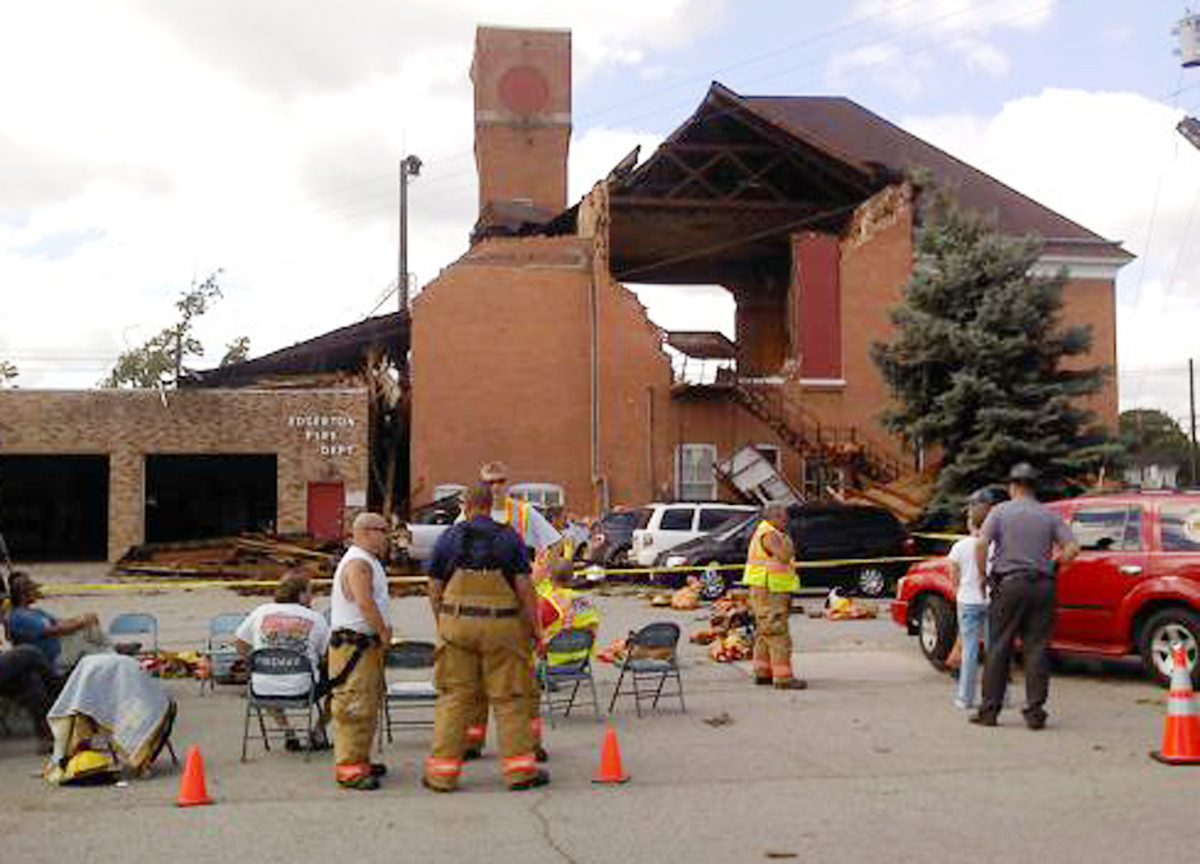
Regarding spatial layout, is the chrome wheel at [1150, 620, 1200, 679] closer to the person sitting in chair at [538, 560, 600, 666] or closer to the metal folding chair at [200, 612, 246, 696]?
the person sitting in chair at [538, 560, 600, 666]

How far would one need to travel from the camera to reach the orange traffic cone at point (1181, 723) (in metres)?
8.60

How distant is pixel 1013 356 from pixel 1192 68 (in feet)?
60.2

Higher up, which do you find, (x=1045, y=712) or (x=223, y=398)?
(x=223, y=398)

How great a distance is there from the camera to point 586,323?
38156 mm

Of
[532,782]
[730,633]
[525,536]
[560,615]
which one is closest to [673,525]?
[730,633]

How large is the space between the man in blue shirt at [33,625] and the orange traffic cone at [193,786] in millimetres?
2825

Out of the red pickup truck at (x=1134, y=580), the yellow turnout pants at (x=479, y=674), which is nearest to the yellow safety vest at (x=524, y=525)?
the yellow turnout pants at (x=479, y=674)

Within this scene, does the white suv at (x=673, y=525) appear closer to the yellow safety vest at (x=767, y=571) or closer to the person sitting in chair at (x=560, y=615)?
the yellow safety vest at (x=767, y=571)

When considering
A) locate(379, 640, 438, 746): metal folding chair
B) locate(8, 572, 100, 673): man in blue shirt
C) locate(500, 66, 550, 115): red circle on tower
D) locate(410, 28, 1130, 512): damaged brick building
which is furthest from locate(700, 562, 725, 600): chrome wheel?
locate(500, 66, 550, 115): red circle on tower

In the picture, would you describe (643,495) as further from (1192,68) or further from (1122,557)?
(1122,557)

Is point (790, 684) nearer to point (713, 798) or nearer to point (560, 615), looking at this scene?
point (560, 615)

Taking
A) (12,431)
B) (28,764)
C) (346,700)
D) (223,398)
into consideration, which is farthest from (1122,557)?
(12,431)

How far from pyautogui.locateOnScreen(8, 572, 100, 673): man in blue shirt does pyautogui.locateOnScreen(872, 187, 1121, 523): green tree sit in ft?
68.8

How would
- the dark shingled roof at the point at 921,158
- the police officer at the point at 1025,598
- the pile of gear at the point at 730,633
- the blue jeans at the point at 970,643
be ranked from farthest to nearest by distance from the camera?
the dark shingled roof at the point at 921,158 < the pile of gear at the point at 730,633 < the blue jeans at the point at 970,643 < the police officer at the point at 1025,598
